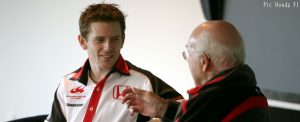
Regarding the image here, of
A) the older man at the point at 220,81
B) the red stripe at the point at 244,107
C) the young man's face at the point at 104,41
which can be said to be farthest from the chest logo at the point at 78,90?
the red stripe at the point at 244,107

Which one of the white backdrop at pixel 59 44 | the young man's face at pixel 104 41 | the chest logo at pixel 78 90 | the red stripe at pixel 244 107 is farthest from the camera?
the white backdrop at pixel 59 44

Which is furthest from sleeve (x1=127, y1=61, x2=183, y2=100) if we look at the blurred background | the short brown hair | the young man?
the blurred background

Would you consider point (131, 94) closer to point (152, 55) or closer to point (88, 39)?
point (88, 39)

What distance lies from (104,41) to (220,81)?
0.59 metres

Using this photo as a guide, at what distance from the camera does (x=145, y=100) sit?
4.73ft

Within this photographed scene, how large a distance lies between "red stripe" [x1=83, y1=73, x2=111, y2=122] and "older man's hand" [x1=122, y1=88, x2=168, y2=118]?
188mm

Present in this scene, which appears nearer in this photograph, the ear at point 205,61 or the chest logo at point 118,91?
the ear at point 205,61

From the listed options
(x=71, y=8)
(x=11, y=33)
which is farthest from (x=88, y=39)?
(x=11, y=33)

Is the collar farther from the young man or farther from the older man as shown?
the older man

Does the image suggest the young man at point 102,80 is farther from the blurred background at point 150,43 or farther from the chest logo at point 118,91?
the blurred background at point 150,43

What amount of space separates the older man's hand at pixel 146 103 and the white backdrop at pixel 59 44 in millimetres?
892

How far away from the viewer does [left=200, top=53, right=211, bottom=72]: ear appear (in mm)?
1175

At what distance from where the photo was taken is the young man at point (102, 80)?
156 centimetres

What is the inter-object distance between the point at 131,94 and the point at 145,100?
0.05 metres
